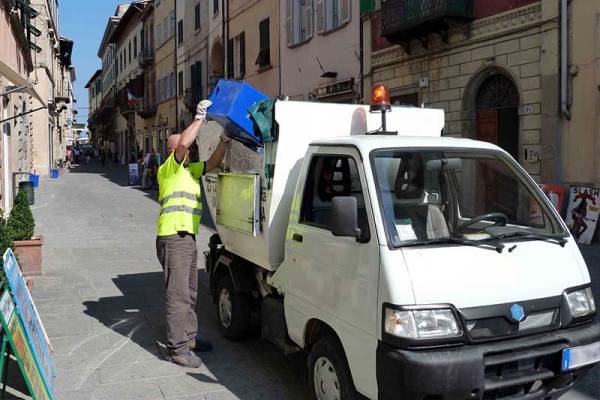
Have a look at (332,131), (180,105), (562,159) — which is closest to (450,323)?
(332,131)

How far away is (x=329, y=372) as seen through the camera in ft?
12.2

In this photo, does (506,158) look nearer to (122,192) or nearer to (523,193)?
(523,193)

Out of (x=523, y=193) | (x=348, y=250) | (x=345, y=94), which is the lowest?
(x=348, y=250)

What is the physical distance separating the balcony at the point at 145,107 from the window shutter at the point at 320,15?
2649cm

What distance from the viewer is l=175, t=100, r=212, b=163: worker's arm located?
4934 mm

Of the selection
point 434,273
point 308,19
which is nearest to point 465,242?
point 434,273

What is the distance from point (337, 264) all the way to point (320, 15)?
1627cm

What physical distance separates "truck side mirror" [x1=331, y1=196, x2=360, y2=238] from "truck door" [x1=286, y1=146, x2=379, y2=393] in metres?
0.09

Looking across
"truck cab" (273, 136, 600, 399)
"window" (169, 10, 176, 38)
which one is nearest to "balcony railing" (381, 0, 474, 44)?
"truck cab" (273, 136, 600, 399)

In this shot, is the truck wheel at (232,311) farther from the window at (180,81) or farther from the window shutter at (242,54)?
the window at (180,81)

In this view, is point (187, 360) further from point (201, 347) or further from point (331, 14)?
point (331, 14)

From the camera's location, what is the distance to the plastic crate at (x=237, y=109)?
4680 millimetres

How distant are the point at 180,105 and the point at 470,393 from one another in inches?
1371

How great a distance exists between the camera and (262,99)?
190 inches
